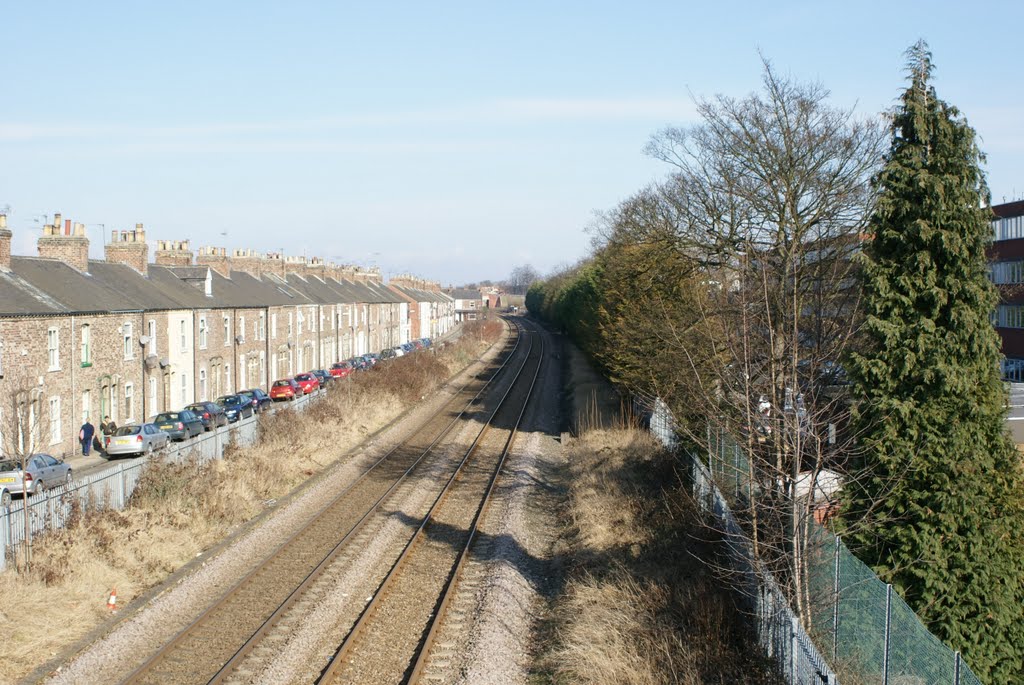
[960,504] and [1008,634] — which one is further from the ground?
[960,504]

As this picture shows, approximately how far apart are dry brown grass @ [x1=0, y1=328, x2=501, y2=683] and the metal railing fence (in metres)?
0.26

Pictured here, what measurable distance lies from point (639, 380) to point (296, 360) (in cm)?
2950

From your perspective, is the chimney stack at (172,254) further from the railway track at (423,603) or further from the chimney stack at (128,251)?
the railway track at (423,603)

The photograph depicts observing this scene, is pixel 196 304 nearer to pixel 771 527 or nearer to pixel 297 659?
pixel 297 659

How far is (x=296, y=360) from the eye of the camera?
53594mm

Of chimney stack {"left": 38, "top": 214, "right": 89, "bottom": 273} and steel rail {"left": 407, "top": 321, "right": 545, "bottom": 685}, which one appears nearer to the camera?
steel rail {"left": 407, "top": 321, "right": 545, "bottom": 685}

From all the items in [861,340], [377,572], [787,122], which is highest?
[787,122]

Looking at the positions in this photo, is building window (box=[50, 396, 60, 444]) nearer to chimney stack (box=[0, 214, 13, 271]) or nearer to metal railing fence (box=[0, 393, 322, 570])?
chimney stack (box=[0, 214, 13, 271])

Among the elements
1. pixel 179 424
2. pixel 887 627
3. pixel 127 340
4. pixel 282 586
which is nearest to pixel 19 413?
pixel 179 424

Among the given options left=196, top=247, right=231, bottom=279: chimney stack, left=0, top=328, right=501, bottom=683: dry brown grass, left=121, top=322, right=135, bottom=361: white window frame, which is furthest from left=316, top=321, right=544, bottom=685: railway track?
left=196, top=247, right=231, bottom=279: chimney stack

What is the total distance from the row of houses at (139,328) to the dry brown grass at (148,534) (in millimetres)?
3333

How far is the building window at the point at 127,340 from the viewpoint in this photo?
3348 centimetres

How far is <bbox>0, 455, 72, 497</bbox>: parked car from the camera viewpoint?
68.9 ft

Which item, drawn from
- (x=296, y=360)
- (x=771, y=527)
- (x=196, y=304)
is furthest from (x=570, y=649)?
(x=296, y=360)
